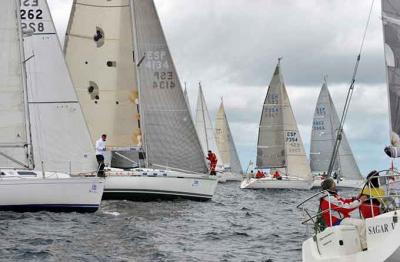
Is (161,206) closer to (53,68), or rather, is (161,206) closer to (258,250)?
(53,68)

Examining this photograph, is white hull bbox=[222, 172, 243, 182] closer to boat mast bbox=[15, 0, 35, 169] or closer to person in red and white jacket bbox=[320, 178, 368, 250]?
boat mast bbox=[15, 0, 35, 169]

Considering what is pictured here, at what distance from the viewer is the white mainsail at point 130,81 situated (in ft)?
99.7

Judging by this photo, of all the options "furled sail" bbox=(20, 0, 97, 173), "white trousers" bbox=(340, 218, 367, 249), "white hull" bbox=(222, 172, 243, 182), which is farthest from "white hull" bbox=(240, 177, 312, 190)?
"white trousers" bbox=(340, 218, 367, 249)

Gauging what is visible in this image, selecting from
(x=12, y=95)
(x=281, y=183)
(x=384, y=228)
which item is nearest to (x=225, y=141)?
(x=281, y=183)

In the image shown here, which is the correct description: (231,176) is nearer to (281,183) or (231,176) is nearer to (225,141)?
(225,141)

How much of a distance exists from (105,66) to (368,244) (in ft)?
75.5

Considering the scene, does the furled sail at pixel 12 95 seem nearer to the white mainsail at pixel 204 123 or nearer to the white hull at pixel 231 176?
the white mainsail at pixel 204 123

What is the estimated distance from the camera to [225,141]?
79250 millimetres

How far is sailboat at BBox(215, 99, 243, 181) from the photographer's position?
79250 mm

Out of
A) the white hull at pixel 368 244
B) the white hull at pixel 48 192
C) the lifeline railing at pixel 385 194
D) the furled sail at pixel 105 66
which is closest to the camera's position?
the white hull at pixel 368 244

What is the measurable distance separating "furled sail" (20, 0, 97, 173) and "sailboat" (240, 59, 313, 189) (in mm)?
30958

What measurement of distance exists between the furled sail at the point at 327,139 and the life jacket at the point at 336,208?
48.4 meters

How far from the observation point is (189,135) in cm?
3055

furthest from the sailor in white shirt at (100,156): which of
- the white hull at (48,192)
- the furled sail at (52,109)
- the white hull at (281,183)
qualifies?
the white hull at (281,183)
